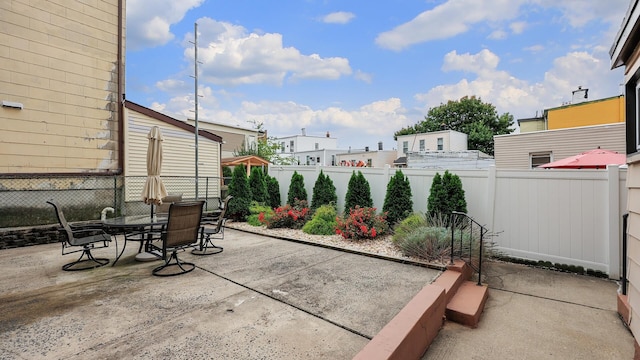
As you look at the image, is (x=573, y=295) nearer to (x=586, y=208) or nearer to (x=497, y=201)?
(x=586, y=208)

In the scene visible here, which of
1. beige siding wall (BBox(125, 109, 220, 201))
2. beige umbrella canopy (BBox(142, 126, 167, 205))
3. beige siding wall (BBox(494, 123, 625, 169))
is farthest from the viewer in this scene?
beige siding wall (BBox(494, 123, 625, 169))

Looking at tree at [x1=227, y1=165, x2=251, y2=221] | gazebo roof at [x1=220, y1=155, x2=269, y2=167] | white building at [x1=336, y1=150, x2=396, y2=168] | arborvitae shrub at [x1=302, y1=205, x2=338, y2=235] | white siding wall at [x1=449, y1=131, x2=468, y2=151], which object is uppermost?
white siding wall at [x1=449, y1=131, x2=468, y2=151]

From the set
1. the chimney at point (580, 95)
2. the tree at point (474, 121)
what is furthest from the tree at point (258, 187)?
the tree at point (474, 121)

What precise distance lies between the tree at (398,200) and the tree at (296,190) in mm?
2878

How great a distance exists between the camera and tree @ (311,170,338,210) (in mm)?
8422

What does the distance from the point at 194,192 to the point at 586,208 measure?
33.2 ft

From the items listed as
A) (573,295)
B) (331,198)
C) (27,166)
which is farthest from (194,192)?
(573,295)

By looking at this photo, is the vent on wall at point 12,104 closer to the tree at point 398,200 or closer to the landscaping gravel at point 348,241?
the landscaping gravel at point 348,241

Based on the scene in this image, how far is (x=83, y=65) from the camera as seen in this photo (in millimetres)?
7145

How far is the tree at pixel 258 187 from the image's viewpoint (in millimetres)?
9516

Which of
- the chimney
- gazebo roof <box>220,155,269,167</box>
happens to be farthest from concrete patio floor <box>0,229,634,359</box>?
the chimney

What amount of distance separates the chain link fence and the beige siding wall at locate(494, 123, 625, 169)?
40.5 ft

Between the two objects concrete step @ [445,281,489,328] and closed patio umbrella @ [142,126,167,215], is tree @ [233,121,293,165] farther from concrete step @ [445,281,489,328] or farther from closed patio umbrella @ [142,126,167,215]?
concrete step @ [445,281,489,328]

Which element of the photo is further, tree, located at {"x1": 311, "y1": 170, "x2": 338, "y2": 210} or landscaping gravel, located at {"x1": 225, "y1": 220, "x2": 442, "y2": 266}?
tree, located at {"x1": 311, "y1": 170, "x2": 338, "y2": 210}
